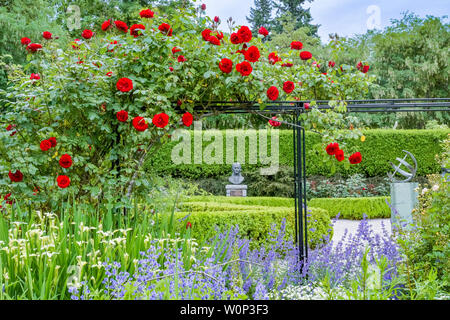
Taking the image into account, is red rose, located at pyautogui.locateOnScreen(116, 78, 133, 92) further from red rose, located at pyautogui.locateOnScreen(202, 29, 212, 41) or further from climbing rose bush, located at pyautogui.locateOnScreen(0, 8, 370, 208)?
red rose, located at pyautogui.locateOnScreen(202, 29, 212, 41)

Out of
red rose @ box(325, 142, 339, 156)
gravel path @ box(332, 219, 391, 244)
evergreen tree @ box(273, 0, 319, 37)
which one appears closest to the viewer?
red rose @ box(325, 142, 339, 156)

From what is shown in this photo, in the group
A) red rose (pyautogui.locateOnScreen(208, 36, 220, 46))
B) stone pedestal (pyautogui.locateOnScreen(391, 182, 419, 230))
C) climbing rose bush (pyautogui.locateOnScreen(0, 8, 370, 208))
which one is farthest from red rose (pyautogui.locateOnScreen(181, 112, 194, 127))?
stone pedestal (pyautogui.locateOnScreen(391, 182, 419, 230))

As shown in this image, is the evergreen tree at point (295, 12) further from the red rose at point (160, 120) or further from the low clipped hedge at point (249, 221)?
the red rose at point (160, 120)

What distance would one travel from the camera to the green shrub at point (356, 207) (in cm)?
970

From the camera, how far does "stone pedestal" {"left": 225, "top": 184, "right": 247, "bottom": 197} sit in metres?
10.8

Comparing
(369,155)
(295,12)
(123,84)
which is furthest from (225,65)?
(295,12)

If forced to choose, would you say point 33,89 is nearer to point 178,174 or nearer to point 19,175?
point 19,175

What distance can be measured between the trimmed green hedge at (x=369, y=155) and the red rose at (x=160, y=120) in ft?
29.3

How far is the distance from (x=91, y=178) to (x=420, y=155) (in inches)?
454

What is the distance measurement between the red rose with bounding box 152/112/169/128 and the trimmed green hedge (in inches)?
351

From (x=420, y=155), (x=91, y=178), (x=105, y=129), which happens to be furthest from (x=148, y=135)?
(x=420, y=155)

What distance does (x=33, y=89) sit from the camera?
10.7ft

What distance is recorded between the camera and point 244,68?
2.95 m
